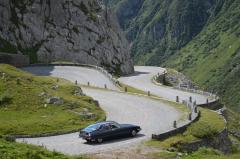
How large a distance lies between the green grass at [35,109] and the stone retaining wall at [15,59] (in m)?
47.9

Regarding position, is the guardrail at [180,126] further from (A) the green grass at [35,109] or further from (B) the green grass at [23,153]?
(B) the green grass at [23,153]

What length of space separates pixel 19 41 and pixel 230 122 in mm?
69590

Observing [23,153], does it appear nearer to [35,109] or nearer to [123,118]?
[35,109]

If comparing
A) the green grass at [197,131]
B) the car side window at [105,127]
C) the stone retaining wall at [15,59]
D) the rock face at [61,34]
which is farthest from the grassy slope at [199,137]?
the rock face at [61,34]

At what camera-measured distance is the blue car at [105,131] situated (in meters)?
40.1

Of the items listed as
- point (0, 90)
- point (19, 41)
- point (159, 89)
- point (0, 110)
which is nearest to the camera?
point (0, 110)

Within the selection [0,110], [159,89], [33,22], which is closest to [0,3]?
[33,22]

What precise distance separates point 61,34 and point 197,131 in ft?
291

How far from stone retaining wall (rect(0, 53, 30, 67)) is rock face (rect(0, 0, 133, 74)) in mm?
5222

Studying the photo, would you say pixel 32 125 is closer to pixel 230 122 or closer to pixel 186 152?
pixel 186 152

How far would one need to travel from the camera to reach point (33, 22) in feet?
415

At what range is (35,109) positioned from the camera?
4738 cm

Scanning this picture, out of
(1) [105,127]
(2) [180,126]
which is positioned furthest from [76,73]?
(1) [105,127]

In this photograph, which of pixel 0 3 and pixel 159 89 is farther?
pixel 0 3
